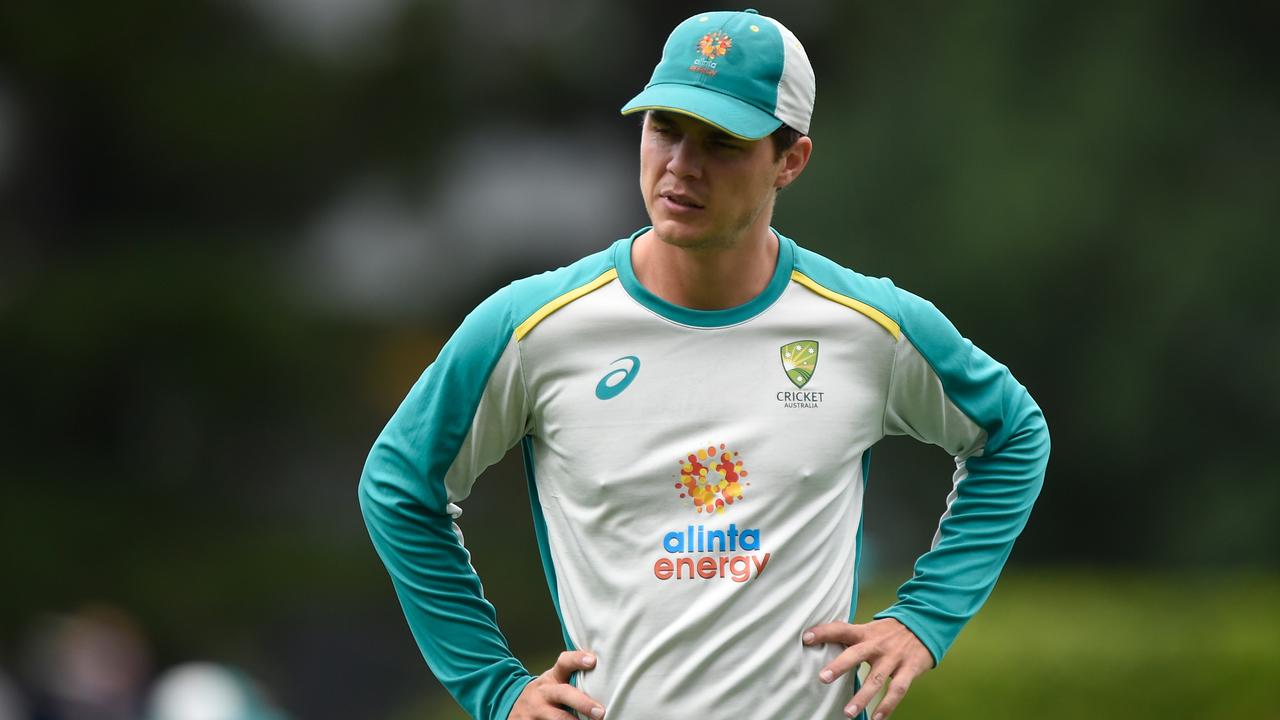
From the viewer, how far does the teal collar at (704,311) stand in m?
3.64

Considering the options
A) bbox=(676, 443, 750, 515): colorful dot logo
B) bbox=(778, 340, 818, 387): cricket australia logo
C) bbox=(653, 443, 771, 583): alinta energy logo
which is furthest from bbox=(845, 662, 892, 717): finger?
bbox=(778, 340, 818, 387): cricket australia logo

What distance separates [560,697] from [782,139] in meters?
1.17

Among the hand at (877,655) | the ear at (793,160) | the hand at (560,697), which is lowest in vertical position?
the hand at (560,697)

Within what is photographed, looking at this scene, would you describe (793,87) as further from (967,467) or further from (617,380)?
(967,467)

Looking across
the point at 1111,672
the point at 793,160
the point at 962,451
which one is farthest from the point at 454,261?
the point at 793,160

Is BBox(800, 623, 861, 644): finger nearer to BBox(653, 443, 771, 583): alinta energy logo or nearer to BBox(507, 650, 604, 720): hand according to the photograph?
BBox(653, 443, 771, 583): alinta energy logo

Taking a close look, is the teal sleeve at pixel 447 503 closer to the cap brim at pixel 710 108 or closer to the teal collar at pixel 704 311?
the teal collar at pixel 704 311

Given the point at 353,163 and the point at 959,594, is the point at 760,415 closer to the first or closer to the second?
the point at 959,594

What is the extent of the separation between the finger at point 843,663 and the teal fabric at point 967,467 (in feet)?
0.60

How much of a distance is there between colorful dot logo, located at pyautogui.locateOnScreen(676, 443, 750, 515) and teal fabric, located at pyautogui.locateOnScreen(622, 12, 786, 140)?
633 mm

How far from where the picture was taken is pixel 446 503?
377 cm

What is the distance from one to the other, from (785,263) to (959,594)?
79 cm

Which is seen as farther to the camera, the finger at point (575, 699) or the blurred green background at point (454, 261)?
the blurred green background at point (454, 261)

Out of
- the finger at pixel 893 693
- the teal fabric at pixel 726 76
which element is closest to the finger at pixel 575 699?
the finger at pixel 893 693
